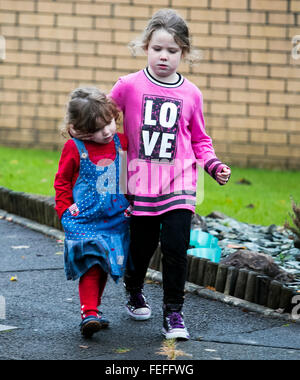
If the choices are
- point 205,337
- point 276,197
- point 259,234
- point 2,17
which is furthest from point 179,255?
point 2,17

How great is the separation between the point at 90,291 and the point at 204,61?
7700mm

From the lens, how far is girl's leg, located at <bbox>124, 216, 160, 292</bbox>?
382 cm

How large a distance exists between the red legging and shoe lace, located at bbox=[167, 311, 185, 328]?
0.36 metres

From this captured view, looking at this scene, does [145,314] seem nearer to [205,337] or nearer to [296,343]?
[205,337]

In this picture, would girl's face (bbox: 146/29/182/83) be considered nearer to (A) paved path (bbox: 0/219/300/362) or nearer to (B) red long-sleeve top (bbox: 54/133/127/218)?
(B) red long-sleeve top (bbox: 54/133/127/218)

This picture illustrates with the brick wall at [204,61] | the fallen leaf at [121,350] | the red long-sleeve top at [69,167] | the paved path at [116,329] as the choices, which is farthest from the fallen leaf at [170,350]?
the brick wall at [204,61]

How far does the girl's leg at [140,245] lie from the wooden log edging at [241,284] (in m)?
0.65

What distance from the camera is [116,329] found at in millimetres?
3846

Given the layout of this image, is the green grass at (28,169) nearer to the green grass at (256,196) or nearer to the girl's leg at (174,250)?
the green grass at (256,196)

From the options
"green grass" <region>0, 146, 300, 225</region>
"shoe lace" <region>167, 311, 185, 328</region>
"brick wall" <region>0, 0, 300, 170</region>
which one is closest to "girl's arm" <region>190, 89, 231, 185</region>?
"shoe lace" <region>167, 311, 185, 328</region>

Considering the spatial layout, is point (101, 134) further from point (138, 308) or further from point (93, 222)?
point (138, 308)

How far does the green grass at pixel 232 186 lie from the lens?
7379 mm

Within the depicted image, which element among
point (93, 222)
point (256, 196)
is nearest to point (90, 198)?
point (93, 222)
